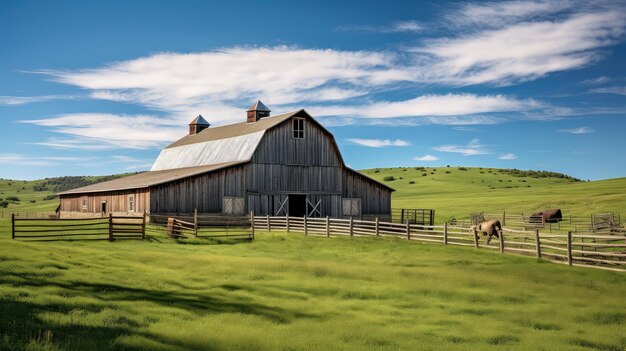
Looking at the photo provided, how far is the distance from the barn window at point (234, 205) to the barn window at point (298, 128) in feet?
23.5

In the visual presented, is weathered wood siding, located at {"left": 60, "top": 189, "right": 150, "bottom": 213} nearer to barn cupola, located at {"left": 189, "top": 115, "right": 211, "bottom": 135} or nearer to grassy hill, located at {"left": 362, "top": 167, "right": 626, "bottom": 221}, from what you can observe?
barn cupola, located at {"left": 189, "top": 115, "right": 211, "bottom": 135}

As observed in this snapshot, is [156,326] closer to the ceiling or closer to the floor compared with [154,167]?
closer to the floor

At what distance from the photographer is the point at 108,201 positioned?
168ft

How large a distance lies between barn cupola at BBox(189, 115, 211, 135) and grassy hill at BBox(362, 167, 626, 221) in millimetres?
27656

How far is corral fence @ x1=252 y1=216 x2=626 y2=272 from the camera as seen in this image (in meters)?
26.5

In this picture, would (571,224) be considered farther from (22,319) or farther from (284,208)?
(22,319)

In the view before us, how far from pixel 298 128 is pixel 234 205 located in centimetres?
844

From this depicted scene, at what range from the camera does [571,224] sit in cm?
5500

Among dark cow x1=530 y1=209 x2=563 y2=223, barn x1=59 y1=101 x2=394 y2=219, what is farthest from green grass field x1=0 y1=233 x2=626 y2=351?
dark cow x1=530 y1=209 x2=563 y2=223

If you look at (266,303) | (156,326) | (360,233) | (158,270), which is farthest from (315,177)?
(156,326)


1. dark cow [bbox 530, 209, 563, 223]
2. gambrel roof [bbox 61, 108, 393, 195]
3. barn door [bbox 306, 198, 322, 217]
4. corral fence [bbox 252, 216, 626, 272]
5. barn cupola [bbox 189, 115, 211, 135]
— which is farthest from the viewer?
barn cupola [bbox 189, 115, 211, 135]

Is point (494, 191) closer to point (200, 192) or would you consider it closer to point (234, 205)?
point (234, 205)

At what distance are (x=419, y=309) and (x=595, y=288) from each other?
790 cm

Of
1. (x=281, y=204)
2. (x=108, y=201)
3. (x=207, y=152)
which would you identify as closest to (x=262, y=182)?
(x=281, y=204)
